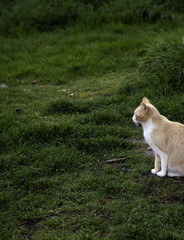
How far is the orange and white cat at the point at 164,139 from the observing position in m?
4.12

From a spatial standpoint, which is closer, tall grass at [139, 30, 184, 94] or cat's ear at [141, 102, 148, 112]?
cat's ear at [141, 102, 148, 112]

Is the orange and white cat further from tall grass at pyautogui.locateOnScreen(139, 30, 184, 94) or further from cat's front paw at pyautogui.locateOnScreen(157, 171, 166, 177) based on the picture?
tall grass at pyautogui.locateOnScreen(139, 30, 184, 94)

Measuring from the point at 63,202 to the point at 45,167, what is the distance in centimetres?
70

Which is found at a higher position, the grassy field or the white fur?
the white fur

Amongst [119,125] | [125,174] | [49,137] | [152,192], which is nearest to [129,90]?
[119,125]

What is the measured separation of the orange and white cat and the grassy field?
17 centimetres

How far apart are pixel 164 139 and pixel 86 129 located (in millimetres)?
1511

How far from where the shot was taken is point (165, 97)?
20.4 feet

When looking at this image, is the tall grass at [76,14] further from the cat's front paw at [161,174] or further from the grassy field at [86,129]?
the cat's front paw at [161,174]

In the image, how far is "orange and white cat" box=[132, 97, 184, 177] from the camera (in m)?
4.12

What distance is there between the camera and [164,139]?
4.17 m

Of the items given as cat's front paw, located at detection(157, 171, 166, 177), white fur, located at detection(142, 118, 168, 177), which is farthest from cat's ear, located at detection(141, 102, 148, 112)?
cat's front paw, located at detection(157, 171, 166, 177)

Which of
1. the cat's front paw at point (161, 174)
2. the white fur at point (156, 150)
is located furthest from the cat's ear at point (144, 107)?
the cat's front paw at point (161, 174)

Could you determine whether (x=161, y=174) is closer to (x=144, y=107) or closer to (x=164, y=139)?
(x=164, y=139)
